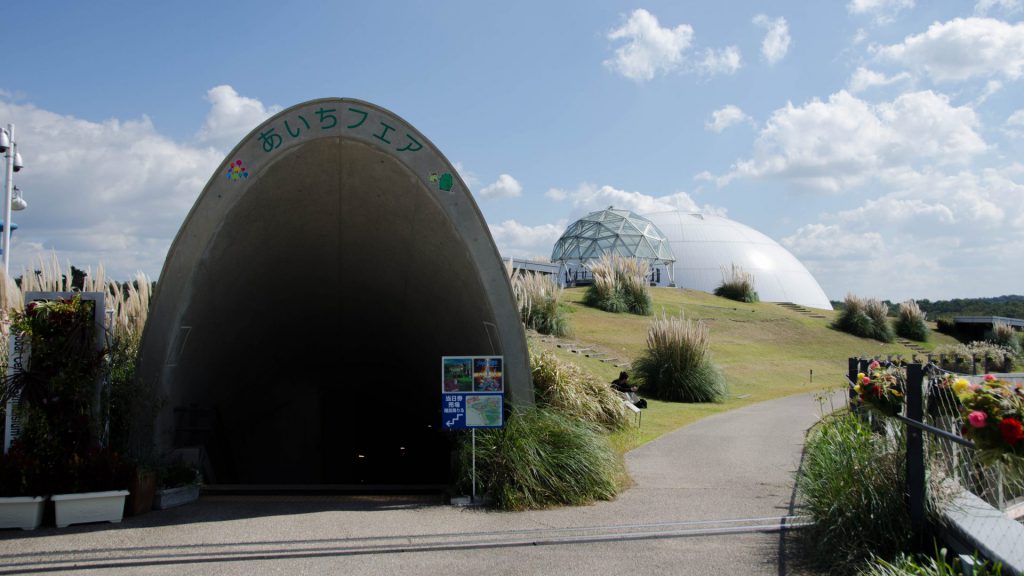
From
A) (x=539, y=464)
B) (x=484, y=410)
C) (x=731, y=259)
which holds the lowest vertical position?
(x=539, y=464)

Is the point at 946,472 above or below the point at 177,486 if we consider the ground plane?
above

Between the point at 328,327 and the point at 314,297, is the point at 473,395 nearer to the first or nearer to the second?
the point at 314,297

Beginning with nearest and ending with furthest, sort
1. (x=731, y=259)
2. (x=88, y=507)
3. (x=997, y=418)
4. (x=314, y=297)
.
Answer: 1. (x=997, y=418)
2. (x=88, y=507)
3. (x=314, y=297)
4. (x=731, y=259)

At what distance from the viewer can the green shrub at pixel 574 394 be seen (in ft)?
37.8

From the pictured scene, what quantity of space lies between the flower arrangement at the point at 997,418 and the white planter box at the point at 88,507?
7.04 m

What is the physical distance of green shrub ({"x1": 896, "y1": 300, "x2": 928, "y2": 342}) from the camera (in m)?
31.6

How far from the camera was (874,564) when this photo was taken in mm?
4695

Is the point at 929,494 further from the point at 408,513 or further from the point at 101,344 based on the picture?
the point at 101,344

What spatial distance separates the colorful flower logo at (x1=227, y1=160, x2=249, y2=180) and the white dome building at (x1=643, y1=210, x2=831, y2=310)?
41925 mm

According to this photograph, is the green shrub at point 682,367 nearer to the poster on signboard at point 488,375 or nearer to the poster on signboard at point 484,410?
the poster on signboard at point 488,375

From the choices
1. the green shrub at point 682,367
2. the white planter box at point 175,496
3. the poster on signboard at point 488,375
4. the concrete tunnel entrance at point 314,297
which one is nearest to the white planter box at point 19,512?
the white planter box at point 175,496

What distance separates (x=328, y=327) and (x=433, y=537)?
30.4ft

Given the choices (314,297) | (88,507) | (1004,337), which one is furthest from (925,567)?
(1004,337)

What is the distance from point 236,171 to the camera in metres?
8.14
